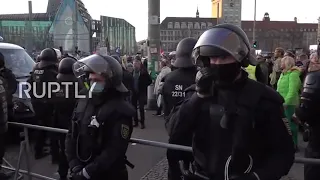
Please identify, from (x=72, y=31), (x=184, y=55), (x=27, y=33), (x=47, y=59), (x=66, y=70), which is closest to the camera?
(x=184, y=55)

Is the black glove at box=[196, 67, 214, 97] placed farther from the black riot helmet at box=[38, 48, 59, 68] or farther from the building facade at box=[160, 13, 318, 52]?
the building facade at box=[160, 13, 318, 52]

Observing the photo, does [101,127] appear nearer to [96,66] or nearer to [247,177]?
[96,66]

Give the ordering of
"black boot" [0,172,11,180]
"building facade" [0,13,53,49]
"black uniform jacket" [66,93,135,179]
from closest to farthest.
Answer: "black uniform jacket" [66,93,135,179] → "black boot" [0,172,11,180] → "building facade" [0,13,53,49]

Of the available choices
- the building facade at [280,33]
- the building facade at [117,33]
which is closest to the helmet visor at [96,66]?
the building facade at [117,33]

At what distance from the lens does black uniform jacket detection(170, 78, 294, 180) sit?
6.09ft

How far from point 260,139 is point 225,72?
1.24 feet

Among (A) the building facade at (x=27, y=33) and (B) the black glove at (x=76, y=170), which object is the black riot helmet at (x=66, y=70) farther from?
(A) the building facade at (x=27, y=33)

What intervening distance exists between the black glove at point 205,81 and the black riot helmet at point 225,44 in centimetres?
9

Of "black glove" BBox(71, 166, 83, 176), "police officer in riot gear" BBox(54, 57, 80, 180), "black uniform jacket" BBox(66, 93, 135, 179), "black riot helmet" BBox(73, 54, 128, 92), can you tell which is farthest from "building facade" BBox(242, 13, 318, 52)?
"black glove" BBox(71, 166, 83, 176)

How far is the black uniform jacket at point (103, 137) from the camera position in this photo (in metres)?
2.75

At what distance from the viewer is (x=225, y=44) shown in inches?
75.0

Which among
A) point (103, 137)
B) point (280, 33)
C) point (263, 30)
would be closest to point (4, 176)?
point (103, 137)

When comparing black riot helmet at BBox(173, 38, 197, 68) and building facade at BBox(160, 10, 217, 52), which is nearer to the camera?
black riot helmet at BBox(173, 38, 197, 68)

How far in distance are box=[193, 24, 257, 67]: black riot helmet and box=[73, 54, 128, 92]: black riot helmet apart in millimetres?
1095
